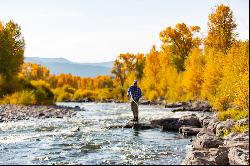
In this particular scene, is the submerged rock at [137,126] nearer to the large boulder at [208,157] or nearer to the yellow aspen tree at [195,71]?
the large boulder at [208,157]

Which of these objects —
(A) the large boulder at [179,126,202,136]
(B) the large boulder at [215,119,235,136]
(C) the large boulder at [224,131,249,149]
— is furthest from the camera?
(A) the large boulder at [179,126,202,136]

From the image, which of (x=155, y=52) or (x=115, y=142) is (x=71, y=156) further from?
(x=155, y=52)

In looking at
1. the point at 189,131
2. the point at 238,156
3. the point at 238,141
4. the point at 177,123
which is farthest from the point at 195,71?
the point at 238,156

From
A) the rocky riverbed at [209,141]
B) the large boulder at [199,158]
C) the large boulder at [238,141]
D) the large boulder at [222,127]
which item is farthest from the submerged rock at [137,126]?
the large boulder at [199,158]

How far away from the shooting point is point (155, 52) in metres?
84.3

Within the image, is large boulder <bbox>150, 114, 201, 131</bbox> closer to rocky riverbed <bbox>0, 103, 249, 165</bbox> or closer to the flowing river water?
rocky riverbed <bbox>0, 103, 249, 165</bbox>

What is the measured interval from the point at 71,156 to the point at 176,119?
482 inches

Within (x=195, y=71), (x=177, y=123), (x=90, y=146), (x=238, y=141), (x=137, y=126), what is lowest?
(x=90, y=146)

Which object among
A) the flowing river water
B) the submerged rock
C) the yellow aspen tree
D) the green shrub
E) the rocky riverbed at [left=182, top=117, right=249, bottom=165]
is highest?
the yellow aspen tree

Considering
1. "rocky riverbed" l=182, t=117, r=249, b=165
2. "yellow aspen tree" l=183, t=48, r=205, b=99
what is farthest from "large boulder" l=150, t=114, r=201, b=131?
"yellow aspen tree" l=183, t=48, r=205, b=99

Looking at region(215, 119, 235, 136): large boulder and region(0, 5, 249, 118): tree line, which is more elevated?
region(0, 5, 249, 118): tree line

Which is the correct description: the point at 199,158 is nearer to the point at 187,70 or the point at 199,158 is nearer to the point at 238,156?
the point at 238,156

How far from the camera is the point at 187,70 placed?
197ft

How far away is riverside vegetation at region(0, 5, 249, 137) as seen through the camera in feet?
95.7
